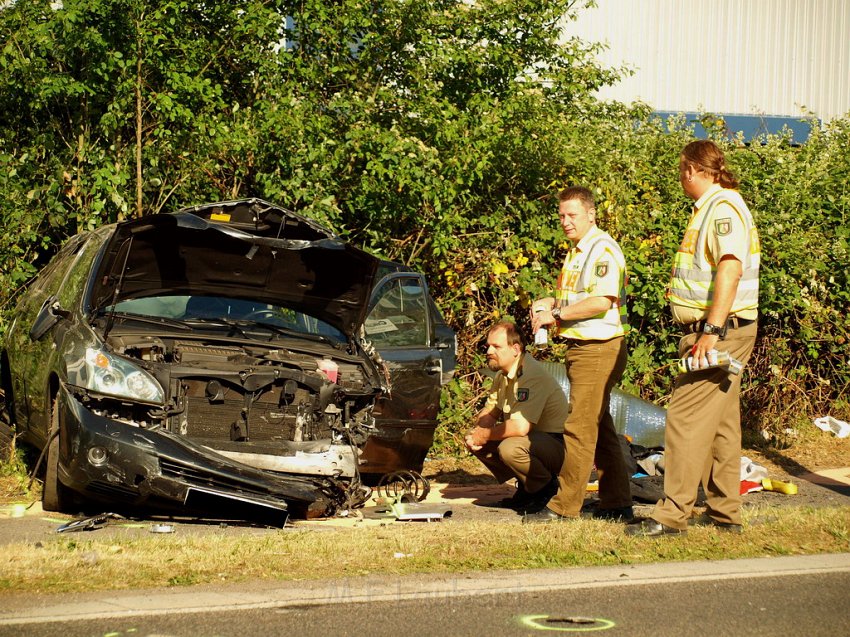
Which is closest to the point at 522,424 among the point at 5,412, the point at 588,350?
the point at 588,350

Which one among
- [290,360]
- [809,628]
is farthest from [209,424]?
[809,628]

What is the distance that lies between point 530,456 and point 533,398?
1.27 ft

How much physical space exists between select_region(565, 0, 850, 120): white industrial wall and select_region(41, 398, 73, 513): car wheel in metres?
19.6

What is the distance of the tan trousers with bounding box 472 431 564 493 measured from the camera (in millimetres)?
7562

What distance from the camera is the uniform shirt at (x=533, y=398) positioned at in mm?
7652

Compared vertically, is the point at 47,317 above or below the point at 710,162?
below

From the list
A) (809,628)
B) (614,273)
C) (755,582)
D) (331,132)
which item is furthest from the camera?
(331,132)

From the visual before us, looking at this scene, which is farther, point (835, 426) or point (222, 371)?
point (835, 426)

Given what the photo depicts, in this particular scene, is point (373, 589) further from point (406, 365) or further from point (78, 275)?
point (78, 275)

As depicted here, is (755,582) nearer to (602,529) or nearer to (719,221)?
(602,529)

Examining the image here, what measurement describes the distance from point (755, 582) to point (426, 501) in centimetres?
337

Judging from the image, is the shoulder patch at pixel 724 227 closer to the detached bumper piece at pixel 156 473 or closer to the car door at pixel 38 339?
the detached bumper piece at pixel 156 473

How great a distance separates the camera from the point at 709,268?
640cm

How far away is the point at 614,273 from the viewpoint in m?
7.04
